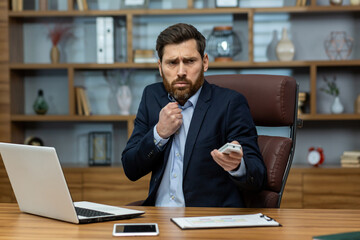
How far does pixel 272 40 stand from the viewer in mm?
3973

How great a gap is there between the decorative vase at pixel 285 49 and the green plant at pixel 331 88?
1.21ft

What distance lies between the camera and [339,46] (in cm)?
382

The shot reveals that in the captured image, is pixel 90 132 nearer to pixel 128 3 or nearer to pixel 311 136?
pixel 128 3

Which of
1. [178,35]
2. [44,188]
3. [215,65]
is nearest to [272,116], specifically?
[178,35]

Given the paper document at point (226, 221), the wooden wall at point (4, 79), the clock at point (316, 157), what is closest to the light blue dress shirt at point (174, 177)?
the paper document at point (226, 221)

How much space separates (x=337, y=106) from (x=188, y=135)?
87.0 inches

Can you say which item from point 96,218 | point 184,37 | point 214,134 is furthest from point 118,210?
point 184,37

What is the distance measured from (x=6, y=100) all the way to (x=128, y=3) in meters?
1.20

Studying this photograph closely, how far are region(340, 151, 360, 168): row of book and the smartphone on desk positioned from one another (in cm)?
265

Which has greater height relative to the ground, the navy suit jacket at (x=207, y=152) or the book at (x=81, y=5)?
the book at (x=81, y=5)

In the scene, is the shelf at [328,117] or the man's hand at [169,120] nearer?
the man's hand at [169,120]

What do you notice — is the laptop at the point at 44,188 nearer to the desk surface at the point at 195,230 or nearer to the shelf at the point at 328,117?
the desk surface at the point at 195,230

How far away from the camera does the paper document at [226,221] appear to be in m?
1.32

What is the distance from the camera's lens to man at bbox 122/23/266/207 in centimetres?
188
